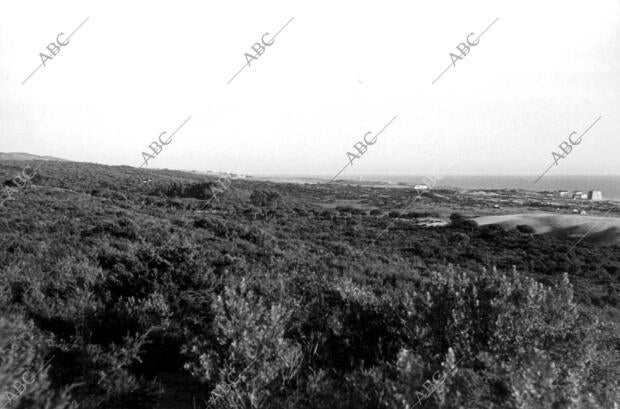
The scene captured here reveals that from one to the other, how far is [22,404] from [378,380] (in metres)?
2.66

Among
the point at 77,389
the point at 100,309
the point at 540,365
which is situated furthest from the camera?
the point at 100,309

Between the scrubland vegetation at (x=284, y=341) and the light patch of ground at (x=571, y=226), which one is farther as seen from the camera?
the light patch of ground at (x=571, y=226)

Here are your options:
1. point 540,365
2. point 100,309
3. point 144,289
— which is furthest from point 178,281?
point 540,365

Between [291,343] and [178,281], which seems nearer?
[291,343]

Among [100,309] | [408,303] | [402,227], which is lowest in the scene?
[402,227]

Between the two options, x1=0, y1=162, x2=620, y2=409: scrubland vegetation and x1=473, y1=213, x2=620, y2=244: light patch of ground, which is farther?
x1=473, y1=213, x2=620, y2=244: light patch of ground

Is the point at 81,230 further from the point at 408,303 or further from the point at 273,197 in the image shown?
the point at 273,197

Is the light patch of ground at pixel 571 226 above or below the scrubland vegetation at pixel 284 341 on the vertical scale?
below

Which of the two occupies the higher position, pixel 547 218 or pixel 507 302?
pixel 507 302

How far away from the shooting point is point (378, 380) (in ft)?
11.7

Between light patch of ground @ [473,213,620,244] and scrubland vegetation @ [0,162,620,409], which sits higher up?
scrubland vegetation @ [0,162,620,409]

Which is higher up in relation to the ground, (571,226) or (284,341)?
(284,341)

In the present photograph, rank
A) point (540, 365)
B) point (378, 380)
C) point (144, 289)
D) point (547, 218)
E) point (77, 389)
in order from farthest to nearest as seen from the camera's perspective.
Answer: point (547, 218)
point (144, 289)
point (77, 389)
point (378, 380)
point (540, 365)

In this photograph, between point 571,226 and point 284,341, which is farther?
point 571,226
